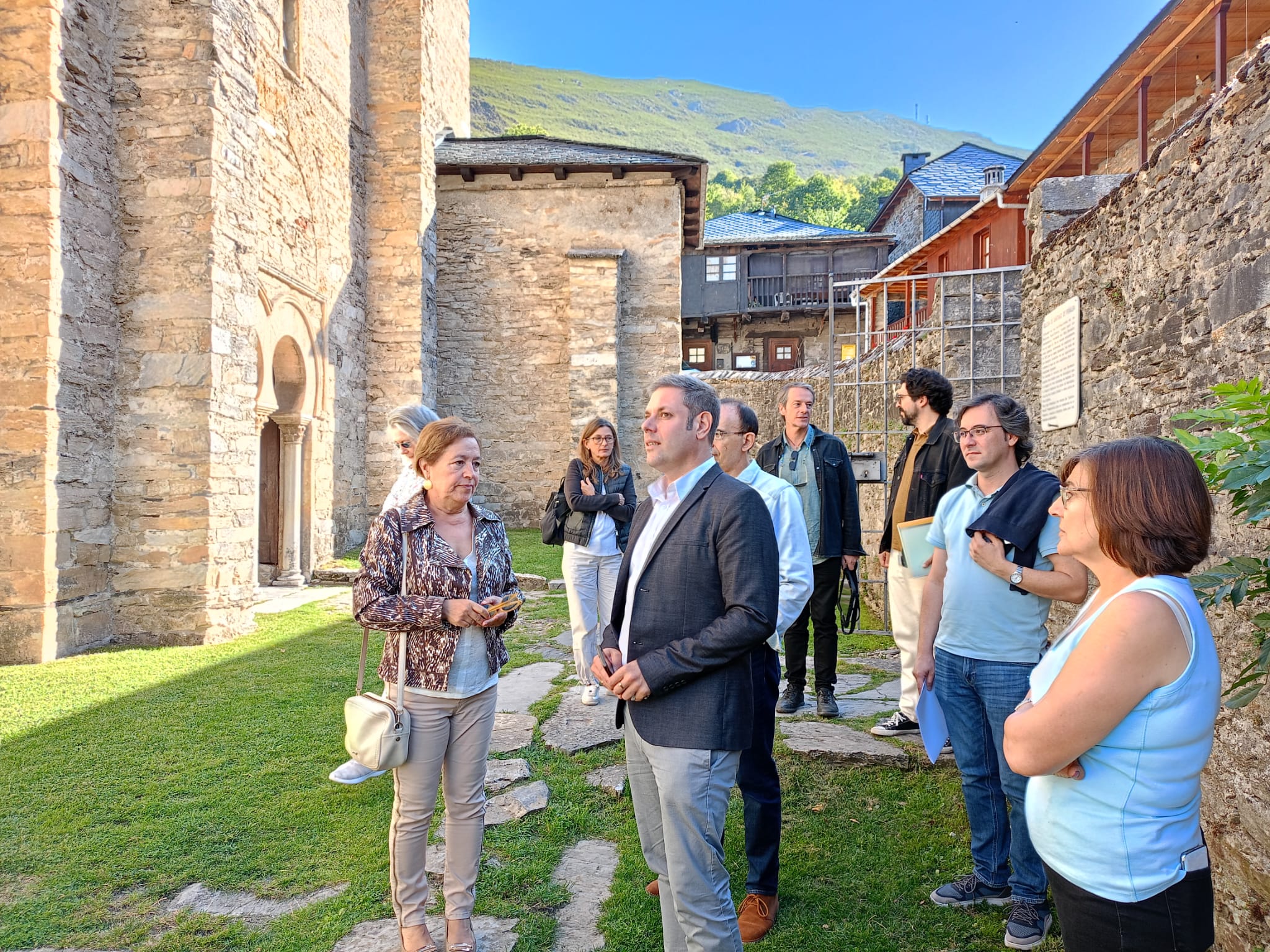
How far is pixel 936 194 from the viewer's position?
25.0 meters

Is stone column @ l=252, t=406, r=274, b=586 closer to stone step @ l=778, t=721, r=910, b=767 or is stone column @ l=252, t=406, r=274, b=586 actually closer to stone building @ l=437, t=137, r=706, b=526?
stone building @ l=437, t=137, r=706, b=526

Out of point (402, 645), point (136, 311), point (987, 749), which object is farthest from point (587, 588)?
point (136, 311)

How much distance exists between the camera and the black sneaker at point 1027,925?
2.52 meters

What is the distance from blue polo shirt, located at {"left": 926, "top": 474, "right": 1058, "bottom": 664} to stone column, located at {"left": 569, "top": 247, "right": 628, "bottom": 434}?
12.6 metres

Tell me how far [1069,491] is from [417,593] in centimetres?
195

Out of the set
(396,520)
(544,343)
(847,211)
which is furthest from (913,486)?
(847,211)

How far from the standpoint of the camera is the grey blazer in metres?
2.04

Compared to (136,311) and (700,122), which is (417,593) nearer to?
(136,311)

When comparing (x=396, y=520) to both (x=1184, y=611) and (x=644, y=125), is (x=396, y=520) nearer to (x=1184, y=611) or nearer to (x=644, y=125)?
(x=1184, y=611)

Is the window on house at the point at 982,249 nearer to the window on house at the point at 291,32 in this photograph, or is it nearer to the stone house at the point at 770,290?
the stone house at the point at 770,290

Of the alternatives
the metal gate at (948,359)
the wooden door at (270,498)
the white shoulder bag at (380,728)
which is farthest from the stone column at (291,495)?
the white shoulder bag at (380,728)

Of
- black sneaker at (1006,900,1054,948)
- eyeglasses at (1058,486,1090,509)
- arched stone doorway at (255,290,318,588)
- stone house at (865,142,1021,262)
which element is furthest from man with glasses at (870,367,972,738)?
stone house at (865,142,1021,262)

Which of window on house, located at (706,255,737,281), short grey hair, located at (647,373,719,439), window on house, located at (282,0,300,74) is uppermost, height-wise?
window on house, located at (706,255,737,281)

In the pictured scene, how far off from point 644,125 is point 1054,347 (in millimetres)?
129831
